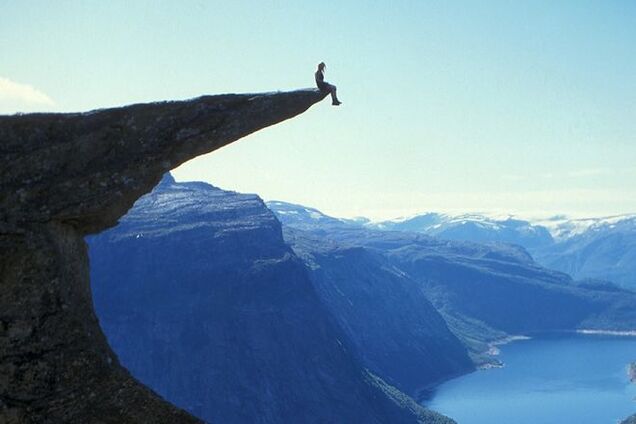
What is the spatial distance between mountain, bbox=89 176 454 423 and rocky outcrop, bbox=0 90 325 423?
13874 cm

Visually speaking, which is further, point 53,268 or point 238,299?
point 238,299

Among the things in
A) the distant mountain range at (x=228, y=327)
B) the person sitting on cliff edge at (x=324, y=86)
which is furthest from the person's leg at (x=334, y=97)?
the distant mountain range at (x=228, y=327)

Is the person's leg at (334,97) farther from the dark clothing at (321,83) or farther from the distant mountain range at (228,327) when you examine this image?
the distant mountain range at (228,327)

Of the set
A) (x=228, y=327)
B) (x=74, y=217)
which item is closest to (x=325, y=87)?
(x=74, y=217)

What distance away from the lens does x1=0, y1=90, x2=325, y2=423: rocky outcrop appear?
32.1 ft

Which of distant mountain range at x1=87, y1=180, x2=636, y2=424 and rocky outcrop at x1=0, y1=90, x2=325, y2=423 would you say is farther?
distant mountain range at x1=87, y1=180, x2=636, y2=424

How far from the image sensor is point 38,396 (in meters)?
9.69

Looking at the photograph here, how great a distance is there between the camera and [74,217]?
1081cm

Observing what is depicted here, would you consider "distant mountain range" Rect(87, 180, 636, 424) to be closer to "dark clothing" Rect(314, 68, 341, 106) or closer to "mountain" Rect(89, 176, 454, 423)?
"mountain" Rect(89, 176, 454, 423)

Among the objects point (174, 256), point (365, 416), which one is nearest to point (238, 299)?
point (174, 256)

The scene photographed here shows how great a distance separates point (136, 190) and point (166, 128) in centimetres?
132

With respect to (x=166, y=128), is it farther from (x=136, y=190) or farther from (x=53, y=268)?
(x=53, y=268)

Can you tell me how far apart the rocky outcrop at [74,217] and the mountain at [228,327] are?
138739 millimetres

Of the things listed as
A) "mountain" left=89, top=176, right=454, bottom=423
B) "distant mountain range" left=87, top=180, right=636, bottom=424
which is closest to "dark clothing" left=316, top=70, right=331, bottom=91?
"distant mountain range" left=87, top=180, right=636, bottom=424
